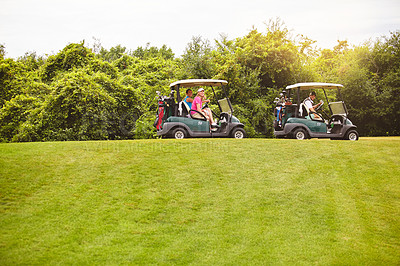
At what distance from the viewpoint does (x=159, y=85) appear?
25469 millimetres

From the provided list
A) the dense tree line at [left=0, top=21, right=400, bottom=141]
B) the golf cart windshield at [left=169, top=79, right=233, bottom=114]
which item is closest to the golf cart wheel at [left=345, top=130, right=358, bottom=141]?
the golf cart windshield at [left=169, top=79, right=233, bottom=114]

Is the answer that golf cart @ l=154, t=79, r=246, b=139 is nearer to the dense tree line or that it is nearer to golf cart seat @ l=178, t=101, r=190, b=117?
golf cart seat @ l=178, t=101, r=190, b=117

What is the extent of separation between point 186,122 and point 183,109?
1.53 feet

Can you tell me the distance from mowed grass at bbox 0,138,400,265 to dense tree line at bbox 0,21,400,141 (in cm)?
1006

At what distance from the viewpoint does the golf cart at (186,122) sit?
13.6 metres

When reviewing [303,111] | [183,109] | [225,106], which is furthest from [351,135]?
[183,109]

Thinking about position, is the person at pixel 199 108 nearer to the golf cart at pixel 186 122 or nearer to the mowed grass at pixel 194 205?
the golf cart at pixel 186 122

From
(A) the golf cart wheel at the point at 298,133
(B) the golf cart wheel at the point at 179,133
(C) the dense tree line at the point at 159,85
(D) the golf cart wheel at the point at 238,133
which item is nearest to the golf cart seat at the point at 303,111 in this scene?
(A) the golf cart wheel at the point at 298,133

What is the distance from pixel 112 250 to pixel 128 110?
17798mm

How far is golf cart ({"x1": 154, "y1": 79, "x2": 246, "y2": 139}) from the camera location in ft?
44.6

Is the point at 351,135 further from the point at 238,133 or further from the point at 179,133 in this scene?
the point at 179,133

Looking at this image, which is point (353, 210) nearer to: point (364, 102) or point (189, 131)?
point (189, 131)

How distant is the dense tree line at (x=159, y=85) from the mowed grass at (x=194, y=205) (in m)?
10.1

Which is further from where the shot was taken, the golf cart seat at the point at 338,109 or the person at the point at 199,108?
the golf cart seat at the point at 338,109
